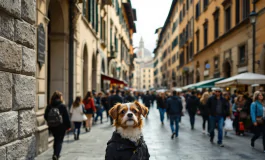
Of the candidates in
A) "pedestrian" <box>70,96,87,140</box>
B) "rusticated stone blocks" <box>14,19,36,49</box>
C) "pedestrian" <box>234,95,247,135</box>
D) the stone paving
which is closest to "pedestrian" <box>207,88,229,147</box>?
the stone paving

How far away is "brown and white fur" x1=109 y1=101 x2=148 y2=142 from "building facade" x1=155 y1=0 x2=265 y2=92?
13.3 metres

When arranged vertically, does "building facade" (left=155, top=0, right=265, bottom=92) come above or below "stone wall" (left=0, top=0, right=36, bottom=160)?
above

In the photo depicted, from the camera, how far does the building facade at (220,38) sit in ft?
55.2

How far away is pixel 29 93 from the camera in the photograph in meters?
4.59

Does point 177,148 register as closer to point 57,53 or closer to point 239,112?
point 239,112

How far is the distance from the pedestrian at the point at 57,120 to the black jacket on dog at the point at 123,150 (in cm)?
358

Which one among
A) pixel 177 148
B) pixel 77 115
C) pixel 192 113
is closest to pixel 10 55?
pixel 177 148

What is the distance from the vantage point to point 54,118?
22.5ft

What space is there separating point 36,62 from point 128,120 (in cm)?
538

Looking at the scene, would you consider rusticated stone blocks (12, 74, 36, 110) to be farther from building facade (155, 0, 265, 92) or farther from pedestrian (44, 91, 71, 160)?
building facade (155, 0, 265, 92)

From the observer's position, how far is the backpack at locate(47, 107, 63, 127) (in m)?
6.85

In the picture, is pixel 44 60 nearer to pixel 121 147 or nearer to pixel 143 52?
pixel 121 147

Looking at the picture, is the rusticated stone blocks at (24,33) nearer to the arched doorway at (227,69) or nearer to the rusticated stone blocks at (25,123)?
the rusticated stone blocks at (25,123)

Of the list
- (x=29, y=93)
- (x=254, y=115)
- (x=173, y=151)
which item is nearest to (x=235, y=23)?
(x=254, y=115)
